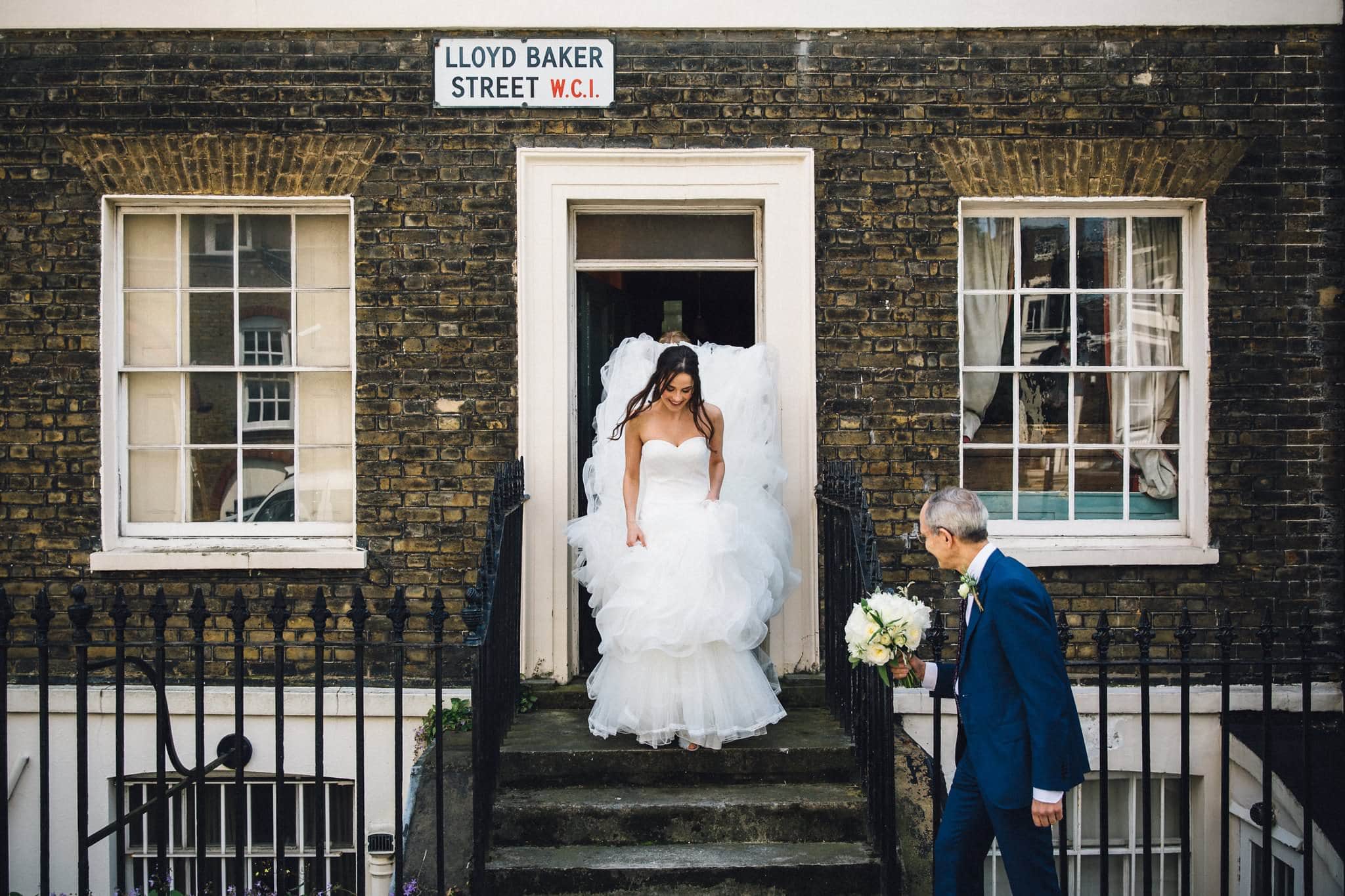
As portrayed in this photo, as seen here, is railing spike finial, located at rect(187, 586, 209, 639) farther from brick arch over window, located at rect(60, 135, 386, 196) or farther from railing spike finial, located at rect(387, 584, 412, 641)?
brick arch over window, located at rect(60, 135, 386, 196)

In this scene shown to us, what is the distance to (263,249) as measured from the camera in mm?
6430

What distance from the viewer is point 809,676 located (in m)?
6.18

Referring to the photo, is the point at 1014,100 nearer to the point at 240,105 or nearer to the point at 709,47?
the point at 709,47

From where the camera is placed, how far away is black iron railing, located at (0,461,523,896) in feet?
13.8

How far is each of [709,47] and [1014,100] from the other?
5.63 ft

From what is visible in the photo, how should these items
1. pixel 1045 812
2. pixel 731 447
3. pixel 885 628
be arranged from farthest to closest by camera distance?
1. pixel 731 447
2. pixel 885 628
3. pixel 1045 812

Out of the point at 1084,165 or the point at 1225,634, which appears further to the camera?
the point at 1084,165

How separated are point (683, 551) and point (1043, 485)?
8.33ft

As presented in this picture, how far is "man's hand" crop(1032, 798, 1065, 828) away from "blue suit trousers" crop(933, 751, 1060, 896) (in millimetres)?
74

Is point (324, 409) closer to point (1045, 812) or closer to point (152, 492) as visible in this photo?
point (152, 492)

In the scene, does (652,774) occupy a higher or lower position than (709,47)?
lower

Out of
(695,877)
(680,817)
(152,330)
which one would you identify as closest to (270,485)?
(152,330)

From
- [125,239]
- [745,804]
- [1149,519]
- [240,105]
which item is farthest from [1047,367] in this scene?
[125,239]

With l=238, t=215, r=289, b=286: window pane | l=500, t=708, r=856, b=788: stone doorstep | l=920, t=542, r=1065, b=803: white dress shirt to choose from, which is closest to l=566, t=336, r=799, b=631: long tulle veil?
l=500, t=708, r=856, b=788: stone doorstep
